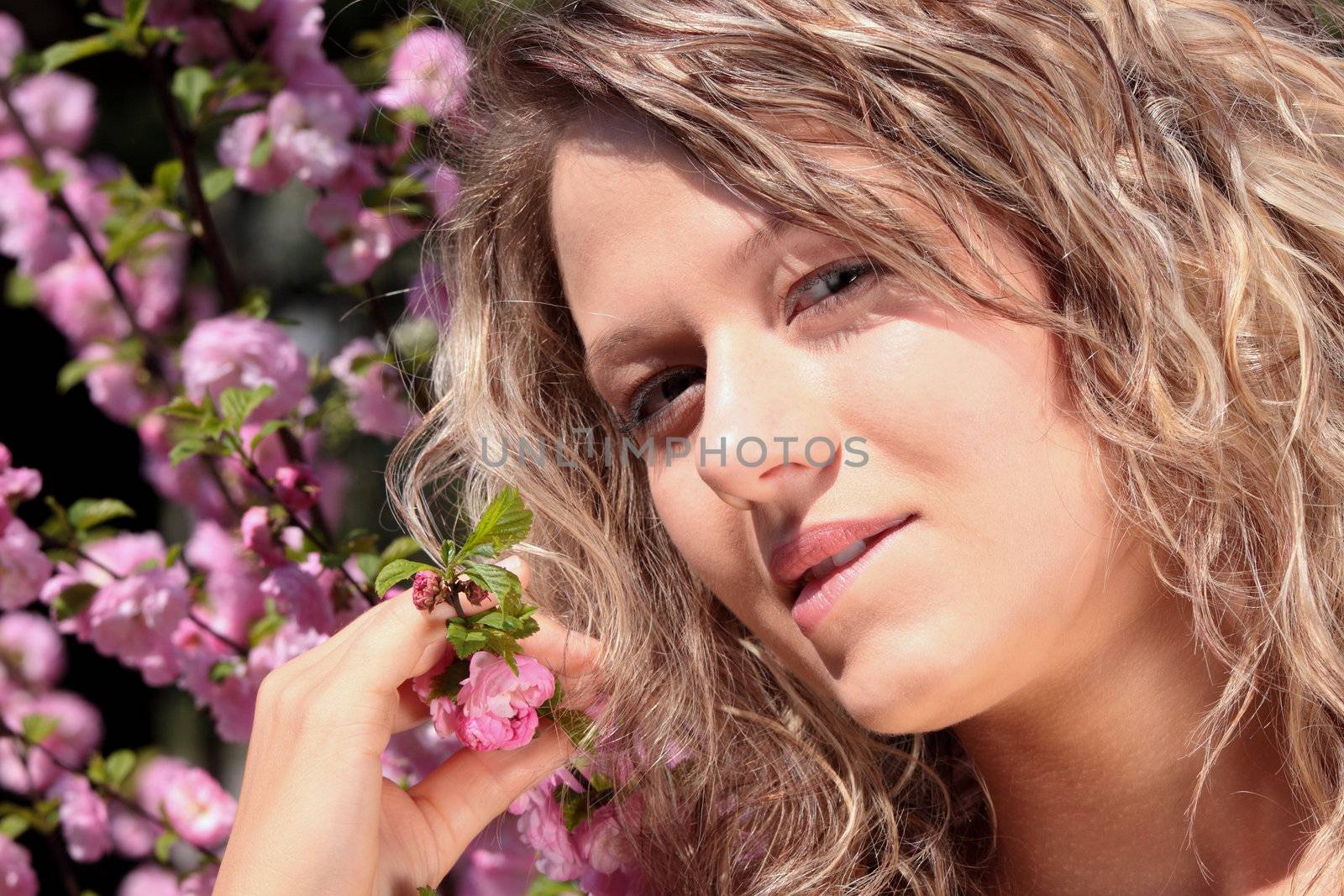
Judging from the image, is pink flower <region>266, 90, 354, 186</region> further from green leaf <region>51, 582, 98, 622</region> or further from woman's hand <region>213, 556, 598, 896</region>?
woman's hand <region>213, 556, 598, 896</region>

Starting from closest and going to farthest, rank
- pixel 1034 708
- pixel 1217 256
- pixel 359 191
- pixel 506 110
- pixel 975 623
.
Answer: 1. pixel 975 623
2. pixel 1217 256
3. pixel 1034 708
4. pixel 506 110
5. pixel 359 191

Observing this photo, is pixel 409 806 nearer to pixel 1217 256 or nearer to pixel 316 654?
pixel 316 654

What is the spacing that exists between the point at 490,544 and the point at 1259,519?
32.9 inches

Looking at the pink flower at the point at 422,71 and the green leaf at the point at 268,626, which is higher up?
the pink flower at the point at 422,71

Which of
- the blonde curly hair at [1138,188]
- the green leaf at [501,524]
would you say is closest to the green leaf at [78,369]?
the blonde curly hair at [1138,188]

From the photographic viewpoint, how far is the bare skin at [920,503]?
1.21m

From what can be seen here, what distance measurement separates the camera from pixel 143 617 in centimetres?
211

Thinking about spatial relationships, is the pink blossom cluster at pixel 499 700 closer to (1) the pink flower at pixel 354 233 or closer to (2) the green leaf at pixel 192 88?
(1) the pink flower at pixel 354 233

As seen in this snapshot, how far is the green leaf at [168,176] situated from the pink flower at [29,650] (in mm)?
1003

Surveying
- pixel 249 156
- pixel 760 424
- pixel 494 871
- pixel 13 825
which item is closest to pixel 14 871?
pixel 13 825

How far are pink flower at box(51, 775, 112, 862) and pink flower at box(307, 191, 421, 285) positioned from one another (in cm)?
106

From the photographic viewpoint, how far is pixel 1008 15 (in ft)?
4.15

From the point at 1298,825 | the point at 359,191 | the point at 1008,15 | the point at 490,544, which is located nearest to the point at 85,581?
the point at 359,191

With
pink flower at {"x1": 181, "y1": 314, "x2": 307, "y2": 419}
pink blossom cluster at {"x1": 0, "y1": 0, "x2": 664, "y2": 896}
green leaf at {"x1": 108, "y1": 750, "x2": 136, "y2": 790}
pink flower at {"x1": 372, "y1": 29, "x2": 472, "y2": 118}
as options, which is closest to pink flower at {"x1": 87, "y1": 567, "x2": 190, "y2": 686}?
pink blossom cluster at {"x1": 0, "y1": 0, "x2": 664, "y2": 896}
